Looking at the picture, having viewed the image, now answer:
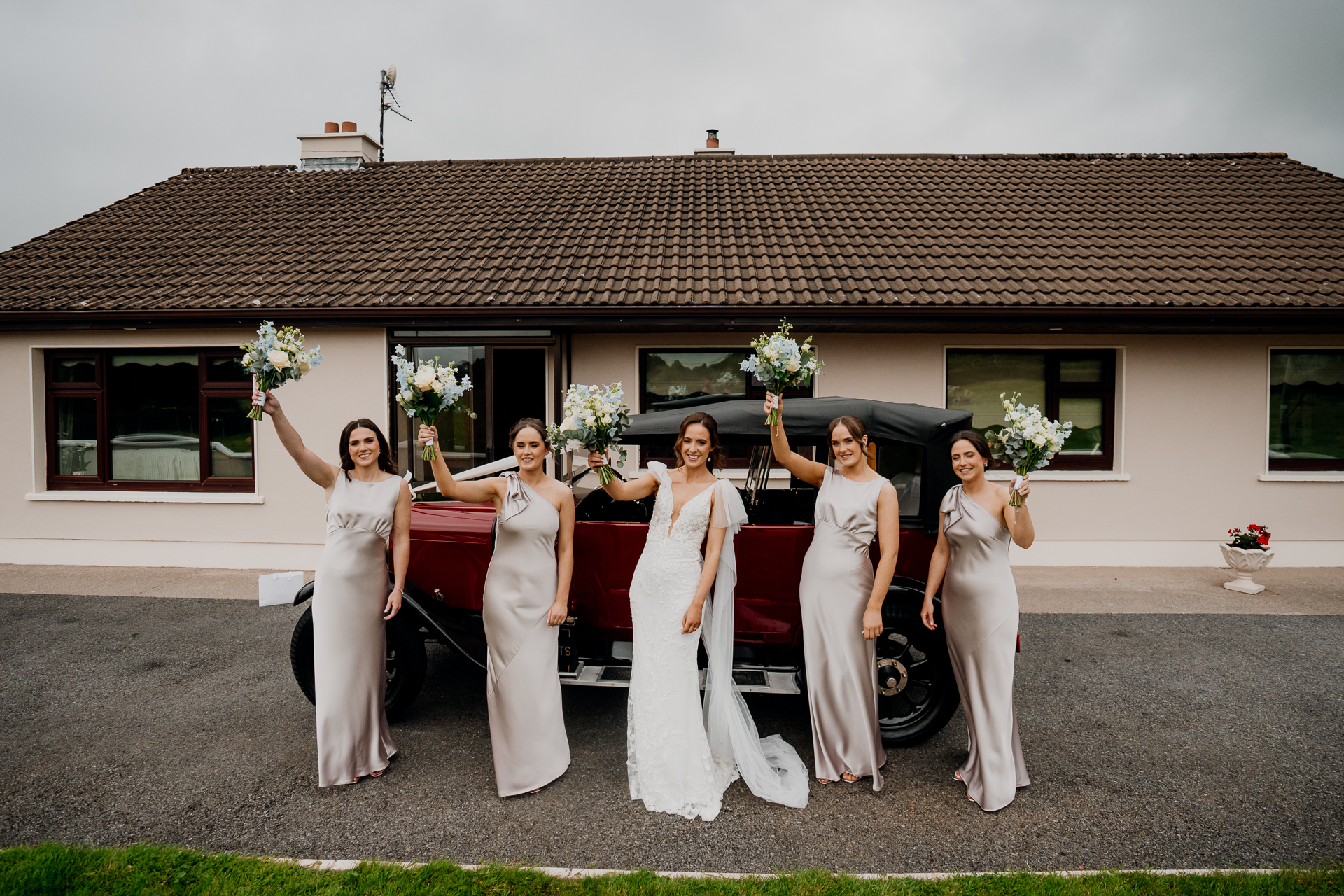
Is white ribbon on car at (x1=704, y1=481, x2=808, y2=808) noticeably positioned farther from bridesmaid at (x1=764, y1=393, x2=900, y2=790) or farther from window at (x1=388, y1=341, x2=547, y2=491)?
window at (x1=388, y1=341, x2=547, y2=491)

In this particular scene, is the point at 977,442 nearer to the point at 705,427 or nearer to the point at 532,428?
the point at 705,427

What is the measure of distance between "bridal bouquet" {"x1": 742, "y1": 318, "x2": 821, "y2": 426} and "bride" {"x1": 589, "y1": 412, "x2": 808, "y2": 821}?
36 cm

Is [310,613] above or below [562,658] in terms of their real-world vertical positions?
above

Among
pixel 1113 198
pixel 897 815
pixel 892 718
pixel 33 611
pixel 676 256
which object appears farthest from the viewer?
pixel 1113 198

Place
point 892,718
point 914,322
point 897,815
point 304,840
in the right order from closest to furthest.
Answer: point 304,840
point 897,815
point 892,718
point 914,322

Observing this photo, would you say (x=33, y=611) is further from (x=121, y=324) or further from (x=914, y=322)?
(x=914, y=322)

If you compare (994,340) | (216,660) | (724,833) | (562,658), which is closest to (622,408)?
(562,658)

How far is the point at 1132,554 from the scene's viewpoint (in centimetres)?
744

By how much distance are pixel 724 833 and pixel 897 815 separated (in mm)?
844

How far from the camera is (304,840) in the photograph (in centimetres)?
279

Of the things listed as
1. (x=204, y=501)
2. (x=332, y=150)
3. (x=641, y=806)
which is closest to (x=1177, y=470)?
(x=641, y=806)

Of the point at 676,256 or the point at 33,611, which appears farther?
the point at 676,256

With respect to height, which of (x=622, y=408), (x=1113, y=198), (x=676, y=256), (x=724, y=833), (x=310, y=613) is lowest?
(x=724, y=833)

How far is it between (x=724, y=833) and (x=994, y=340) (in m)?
6.62
